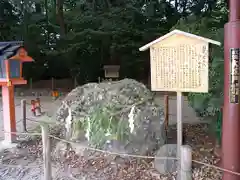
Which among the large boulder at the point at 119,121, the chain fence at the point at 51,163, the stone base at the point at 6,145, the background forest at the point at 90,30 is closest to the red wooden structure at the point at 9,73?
the stone base at the point at 6,145

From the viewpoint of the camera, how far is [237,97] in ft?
8.88

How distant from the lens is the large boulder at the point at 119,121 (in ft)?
13.4

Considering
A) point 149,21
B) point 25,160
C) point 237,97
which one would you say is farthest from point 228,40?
point 149,21

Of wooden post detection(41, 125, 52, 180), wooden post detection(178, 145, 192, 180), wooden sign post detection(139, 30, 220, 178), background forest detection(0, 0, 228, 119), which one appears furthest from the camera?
background forest detection(0, 0, 228, 119)

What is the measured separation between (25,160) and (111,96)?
5.82 ft

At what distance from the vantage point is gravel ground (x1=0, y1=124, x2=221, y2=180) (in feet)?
11.9

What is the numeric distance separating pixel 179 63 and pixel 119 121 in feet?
4.58

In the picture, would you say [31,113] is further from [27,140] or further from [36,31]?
[36,31]

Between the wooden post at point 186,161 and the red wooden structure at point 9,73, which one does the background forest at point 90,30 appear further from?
the wooden post at point 186,161

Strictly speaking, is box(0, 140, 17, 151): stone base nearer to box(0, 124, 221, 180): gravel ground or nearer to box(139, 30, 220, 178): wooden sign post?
box(0, 124, 221, 180): gravel ground

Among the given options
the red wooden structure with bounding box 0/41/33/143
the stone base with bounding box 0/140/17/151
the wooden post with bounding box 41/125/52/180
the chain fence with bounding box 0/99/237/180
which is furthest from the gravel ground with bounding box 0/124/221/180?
the red wooden structure with bounding box 0/41/33/143

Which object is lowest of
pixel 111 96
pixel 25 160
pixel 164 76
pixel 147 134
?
pixel 25 160

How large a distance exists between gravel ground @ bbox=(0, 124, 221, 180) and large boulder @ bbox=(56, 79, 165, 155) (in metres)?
0.24

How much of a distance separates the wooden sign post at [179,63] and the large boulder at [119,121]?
85 cm
